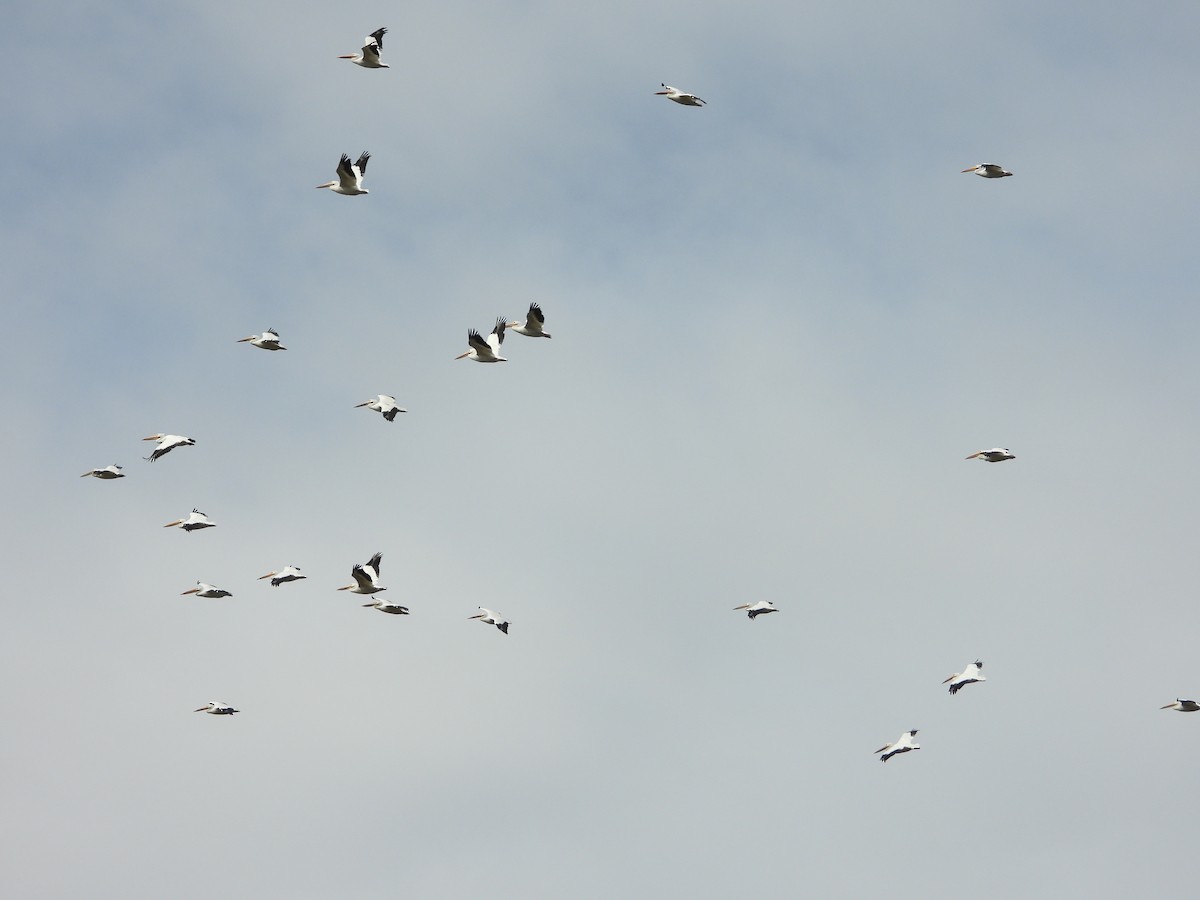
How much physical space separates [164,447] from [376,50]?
14601mm

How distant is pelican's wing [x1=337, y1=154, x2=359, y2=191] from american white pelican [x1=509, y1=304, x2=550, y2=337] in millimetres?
6852

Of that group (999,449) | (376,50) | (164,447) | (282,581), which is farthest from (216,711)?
(999,449)

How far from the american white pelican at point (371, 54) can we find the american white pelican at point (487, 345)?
30.6 feet

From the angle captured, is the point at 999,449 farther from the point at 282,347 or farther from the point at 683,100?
the point at 282,347

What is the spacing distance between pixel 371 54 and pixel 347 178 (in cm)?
419

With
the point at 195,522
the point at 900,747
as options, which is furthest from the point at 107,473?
the point at 900,747

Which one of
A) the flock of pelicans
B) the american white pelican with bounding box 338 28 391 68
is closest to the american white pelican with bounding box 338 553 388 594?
the flock of pelicans

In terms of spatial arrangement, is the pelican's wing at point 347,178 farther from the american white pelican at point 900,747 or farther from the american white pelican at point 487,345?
the american white pelican at point 900,747

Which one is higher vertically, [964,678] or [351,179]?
[351,179]

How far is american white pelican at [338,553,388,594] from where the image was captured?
167 feet

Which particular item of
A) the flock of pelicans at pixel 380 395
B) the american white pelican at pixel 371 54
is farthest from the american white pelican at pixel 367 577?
the american white pelican at pixel 371 54

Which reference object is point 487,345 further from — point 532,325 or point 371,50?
point 371,50

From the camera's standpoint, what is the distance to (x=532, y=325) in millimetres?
50969

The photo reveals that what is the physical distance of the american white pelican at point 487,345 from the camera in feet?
164
